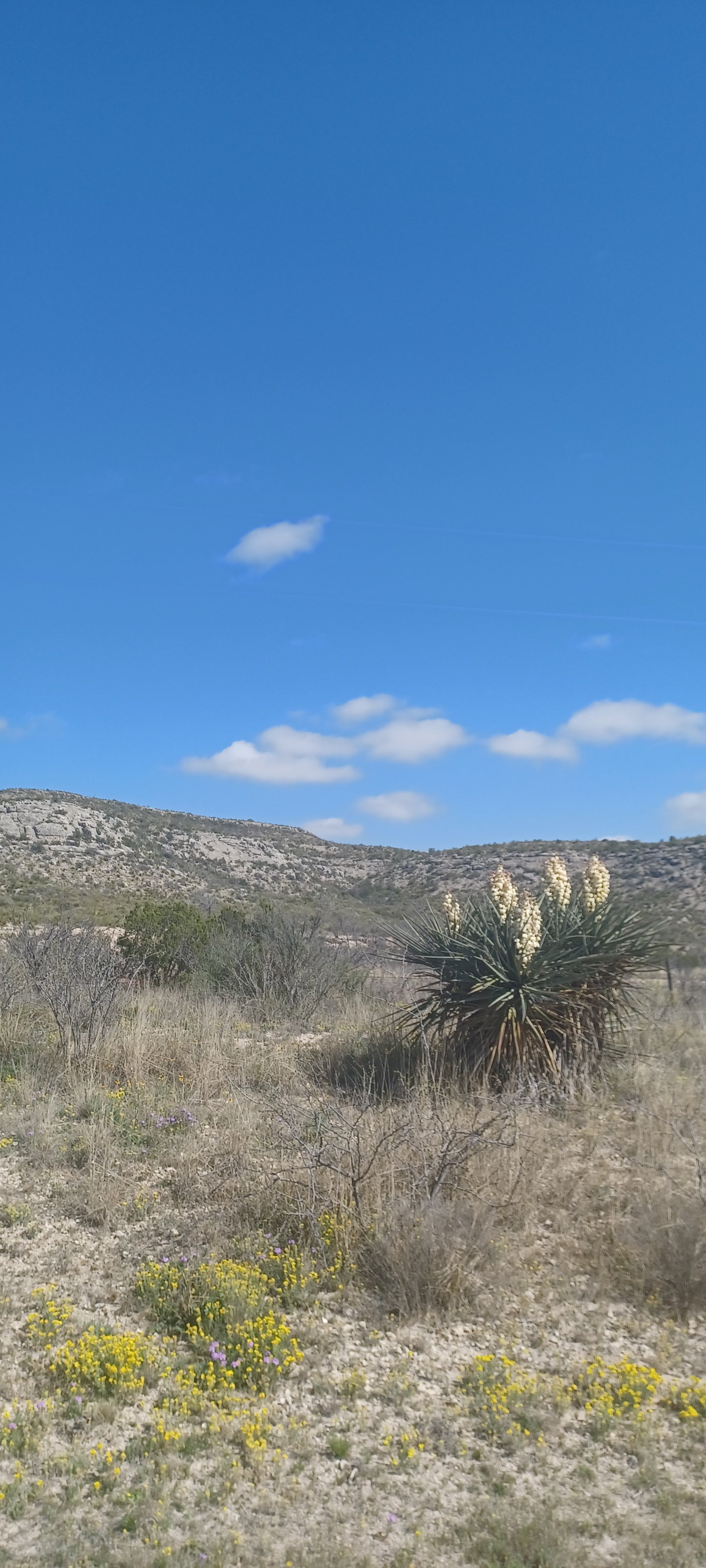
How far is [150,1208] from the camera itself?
613cm

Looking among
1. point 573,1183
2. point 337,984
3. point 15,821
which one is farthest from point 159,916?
point 15,821

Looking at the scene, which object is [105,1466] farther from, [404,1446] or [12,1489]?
[404,1446]

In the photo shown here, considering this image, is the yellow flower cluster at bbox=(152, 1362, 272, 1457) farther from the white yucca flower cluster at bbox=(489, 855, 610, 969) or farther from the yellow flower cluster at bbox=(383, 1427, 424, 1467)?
the white yucca flower cluster at bbox=(489, 855, 610, 969)

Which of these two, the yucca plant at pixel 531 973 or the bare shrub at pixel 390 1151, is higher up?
the yucca plant at pixel 531 973

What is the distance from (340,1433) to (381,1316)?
0.97m

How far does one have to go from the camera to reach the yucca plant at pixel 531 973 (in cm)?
759

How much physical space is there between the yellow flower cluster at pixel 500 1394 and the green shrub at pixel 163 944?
957 centimetres

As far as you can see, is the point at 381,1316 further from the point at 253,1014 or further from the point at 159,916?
the point at 159,916

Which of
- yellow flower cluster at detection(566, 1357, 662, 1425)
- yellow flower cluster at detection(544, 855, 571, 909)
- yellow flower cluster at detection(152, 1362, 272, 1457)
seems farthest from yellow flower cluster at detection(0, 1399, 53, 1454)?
yellow flower cluster at detection(544, 855, 571, 909)

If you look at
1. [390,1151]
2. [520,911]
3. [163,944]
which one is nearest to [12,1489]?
[390,1151]

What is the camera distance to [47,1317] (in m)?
4.83

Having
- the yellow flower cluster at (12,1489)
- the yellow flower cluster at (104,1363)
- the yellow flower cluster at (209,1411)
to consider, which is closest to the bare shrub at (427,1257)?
the yellow flower cluster at (209,1411)

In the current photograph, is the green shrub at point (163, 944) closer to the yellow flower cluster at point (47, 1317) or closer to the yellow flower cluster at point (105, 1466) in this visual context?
the yellow flower cluster at point (47, 1317)

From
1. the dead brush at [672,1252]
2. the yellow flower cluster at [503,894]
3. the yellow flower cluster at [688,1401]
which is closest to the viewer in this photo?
the yellow flower cluster at [688,1401]
